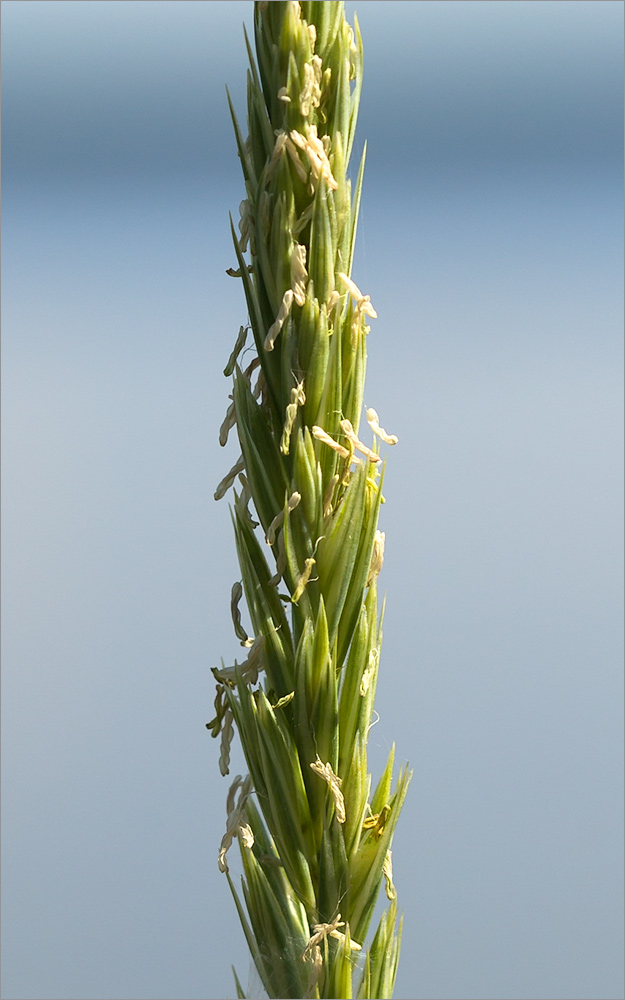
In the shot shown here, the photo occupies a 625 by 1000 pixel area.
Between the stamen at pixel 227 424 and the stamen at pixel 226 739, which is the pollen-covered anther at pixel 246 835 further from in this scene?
the stamen at pixel 227 424

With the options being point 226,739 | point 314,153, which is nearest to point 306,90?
point 314,153

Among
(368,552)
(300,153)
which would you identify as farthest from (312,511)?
(300,153)

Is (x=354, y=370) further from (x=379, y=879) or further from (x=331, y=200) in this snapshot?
(x=379, y=879)

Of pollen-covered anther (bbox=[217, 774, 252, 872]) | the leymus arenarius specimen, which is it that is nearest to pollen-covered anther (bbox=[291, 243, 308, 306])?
the leymus arenarius specimen

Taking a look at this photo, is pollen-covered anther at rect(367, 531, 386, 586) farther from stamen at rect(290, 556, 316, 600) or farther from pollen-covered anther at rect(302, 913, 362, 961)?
pollen-covered anther at rect(302, 913, 362, 961)

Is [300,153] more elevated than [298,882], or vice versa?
[300,153]

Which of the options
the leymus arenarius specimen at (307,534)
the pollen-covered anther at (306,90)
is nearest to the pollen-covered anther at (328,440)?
the leymus arenarius specimen at (307,534)

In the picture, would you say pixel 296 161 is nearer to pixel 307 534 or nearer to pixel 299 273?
pixel 299 273
